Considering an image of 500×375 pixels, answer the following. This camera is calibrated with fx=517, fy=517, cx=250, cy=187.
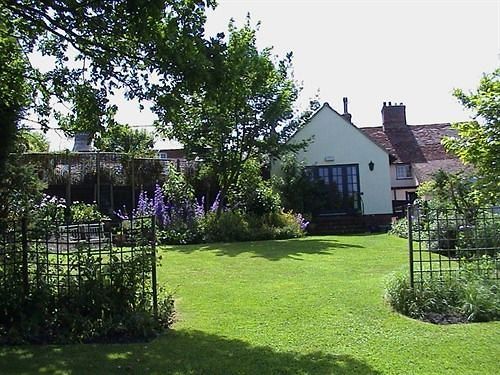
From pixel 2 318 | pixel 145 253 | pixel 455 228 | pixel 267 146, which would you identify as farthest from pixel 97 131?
pixel 267 146

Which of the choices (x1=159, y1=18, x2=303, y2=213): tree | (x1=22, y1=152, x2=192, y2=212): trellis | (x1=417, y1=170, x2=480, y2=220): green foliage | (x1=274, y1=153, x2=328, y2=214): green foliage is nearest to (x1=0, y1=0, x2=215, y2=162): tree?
(x1=417, y1=170, x2=480, y2=220): green foliage

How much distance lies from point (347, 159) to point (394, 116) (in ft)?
33.9

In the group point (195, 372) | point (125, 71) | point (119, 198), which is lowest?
point (195, 372)

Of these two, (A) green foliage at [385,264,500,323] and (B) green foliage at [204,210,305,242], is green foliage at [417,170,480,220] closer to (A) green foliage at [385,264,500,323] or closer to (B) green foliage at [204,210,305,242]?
(B) green foliage at [204,210,305,242]

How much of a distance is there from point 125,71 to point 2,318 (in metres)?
3.85

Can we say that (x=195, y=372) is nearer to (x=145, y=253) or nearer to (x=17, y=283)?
(x=145, y=253)

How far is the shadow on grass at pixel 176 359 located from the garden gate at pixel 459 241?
3007 mm

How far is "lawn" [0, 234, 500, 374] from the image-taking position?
5.37 m

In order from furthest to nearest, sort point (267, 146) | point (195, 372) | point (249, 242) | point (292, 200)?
point (292, 200), point (267, 146), point (249, 242), point (195, 372)

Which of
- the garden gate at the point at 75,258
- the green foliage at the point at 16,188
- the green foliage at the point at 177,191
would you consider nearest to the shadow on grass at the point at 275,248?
the green foliage at the point at 177,191

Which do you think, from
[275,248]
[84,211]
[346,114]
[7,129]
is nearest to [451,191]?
[275,248]

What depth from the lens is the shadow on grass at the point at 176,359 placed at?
528 centimetres

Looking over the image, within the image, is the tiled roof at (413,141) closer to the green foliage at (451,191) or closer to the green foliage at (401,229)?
the green foliage at (401,229)

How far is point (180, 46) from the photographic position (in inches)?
265
